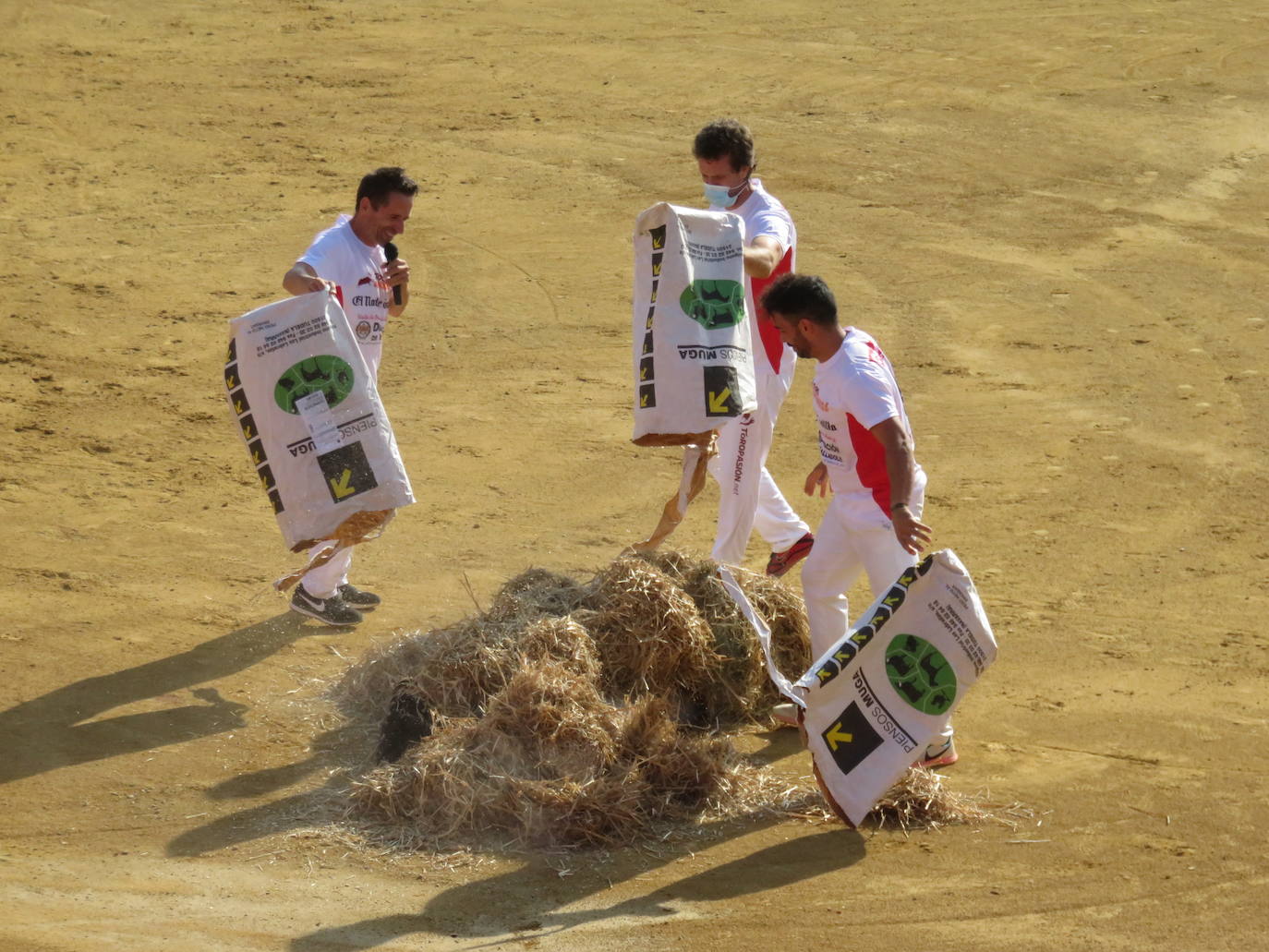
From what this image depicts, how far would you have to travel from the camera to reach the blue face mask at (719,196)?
857cm

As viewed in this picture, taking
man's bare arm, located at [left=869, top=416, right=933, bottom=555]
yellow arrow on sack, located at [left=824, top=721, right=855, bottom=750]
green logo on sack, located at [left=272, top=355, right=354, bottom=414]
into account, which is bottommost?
yellow arrow on sack, located at [left=824, top=721, right=855, bottom=750]

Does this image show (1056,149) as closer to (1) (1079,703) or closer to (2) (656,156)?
(2) (656,156)

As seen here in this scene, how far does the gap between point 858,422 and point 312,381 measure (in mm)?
2674

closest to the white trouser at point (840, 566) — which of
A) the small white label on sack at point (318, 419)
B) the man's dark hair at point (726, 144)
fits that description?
the man's dark hair at point (726, 144)

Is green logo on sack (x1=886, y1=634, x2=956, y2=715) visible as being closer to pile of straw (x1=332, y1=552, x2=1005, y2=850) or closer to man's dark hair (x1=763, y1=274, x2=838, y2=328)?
pile of straw (x1=332, y1=552, x2=1005, y2=850)

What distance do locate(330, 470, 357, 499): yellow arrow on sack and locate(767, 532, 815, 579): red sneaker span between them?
2774 millimetres

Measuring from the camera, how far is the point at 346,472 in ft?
25.4


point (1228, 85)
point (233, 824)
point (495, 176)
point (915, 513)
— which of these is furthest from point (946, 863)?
point (1228, 85)

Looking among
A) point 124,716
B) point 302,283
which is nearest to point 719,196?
point 302,283

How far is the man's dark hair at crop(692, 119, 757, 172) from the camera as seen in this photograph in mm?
8406

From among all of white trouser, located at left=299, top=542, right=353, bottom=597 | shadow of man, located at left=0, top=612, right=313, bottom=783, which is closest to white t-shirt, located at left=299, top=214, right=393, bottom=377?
white trouser, located at left=299, top=542, right=353, bottom=597

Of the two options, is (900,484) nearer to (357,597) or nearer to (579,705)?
(579,705)

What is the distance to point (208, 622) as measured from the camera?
9.13 m

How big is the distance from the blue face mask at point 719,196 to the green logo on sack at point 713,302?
81 cm
